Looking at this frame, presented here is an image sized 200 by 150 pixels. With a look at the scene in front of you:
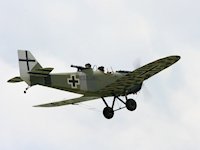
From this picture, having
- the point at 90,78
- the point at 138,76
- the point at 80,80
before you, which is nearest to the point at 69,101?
the point at 90,78

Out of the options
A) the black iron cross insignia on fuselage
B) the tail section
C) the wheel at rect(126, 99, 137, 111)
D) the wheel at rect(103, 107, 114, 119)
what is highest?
the tail section

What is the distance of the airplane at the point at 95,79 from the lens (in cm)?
4512

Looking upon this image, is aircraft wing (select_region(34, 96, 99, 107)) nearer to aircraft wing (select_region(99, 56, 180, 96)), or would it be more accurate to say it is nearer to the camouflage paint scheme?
the camouflage paint scheme

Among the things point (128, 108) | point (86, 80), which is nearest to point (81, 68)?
point (86, 80)

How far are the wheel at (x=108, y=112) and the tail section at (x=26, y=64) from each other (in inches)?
184

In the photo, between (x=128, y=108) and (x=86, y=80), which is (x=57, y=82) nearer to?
(x=86, y=80)

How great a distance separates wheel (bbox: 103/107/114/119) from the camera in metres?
48.2

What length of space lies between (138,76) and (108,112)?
297cm

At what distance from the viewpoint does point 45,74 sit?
45.2 m

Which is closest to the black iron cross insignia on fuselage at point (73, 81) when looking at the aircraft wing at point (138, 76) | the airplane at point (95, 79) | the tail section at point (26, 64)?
the airplane at point (95, 79)

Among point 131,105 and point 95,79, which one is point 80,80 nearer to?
point 95,79

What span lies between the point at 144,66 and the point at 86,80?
3.47 meters

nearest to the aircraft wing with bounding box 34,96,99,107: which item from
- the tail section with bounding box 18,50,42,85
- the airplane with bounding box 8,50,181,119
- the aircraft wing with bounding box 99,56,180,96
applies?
the airplane with bounding box 8,50,181,119

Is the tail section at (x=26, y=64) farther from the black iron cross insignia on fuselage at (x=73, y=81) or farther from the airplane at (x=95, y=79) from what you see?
the black iron cross insignia on fuselage at (x=73, y=81)
